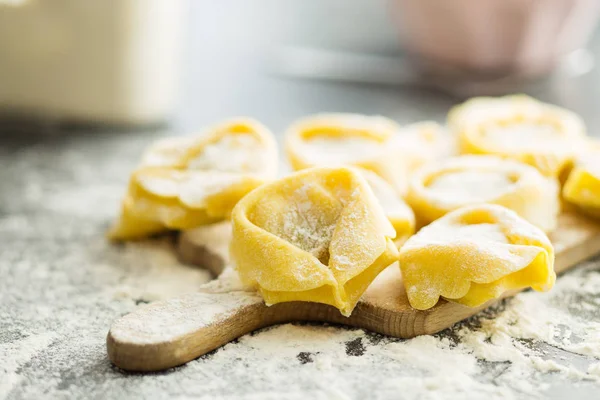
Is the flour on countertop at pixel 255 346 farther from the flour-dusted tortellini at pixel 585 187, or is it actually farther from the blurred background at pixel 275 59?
the blurred background at pixel 275 59

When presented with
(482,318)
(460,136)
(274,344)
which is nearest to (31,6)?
(460,136)

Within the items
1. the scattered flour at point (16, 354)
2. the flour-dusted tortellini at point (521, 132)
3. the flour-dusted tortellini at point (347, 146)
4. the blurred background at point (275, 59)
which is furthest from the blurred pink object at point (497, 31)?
the scattered flour at point (16, 354)

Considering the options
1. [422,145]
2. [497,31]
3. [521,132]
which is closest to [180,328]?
[422,145]

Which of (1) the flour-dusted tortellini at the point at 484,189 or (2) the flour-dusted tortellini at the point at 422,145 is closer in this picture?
(1) the flour-dusted tortellini at the point at 484,189

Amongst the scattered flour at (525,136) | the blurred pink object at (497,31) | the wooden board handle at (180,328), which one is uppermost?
the blurred pink object at (497,31)

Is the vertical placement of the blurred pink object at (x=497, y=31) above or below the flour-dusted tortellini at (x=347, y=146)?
above

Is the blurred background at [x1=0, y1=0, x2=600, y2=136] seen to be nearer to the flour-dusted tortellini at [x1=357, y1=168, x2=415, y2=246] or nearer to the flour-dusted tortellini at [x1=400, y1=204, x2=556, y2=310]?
the flour-dusted tortellini at [x1=357, y1=168, x2=415, y2=246]
